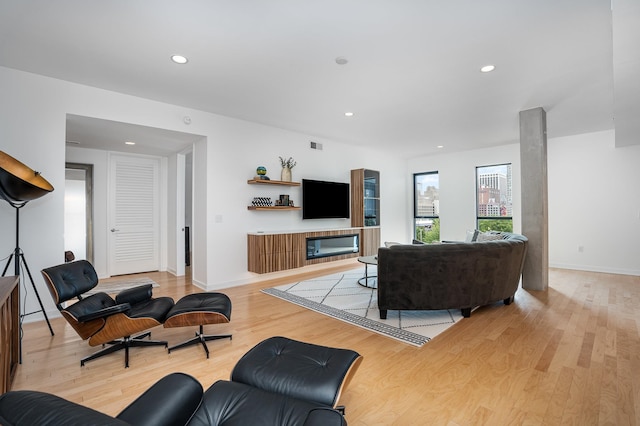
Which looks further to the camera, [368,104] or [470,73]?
[368,104]

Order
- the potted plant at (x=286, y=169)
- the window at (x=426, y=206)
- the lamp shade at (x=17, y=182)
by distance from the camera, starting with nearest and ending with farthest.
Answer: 1. the lamp shade at (x=17, y=182)
2. the potted plant at (x=286, y=169)
3. the window at (x=426, y=206)

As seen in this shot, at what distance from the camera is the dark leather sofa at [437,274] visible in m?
3.16

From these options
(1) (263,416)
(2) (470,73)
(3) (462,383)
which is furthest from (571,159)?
(1) (263,416)

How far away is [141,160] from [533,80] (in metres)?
6.42

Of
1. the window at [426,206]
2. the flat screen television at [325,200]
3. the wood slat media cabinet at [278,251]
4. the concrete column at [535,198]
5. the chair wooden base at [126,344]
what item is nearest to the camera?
the chair wooden base at [126,344]

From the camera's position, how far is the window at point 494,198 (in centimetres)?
688

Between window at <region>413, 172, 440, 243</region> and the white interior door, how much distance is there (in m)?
6.51

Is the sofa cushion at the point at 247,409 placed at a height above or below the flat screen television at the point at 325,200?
below

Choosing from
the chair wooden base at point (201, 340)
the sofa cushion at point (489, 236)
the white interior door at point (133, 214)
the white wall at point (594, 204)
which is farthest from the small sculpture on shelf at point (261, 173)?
the white wall at point (594, 204)

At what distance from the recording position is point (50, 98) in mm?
3439

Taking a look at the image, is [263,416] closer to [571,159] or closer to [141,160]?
[141,160]

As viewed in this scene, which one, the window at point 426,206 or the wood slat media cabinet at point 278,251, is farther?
the window at point 426,206

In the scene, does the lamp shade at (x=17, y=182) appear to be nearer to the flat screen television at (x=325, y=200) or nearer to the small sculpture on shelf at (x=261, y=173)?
the small sculpture on shelf at (x=261, y=173)

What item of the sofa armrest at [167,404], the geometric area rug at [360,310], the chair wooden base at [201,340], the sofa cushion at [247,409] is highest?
the sofa armrest at [167,404]
